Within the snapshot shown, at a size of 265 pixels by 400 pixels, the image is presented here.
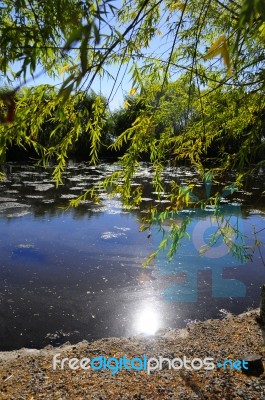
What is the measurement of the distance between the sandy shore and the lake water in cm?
32

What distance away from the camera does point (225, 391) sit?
2.04 meters

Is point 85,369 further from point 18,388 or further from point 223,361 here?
point 223,361

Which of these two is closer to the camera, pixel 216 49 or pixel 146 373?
pixel 216 49

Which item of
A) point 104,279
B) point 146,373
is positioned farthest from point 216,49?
point 104,279

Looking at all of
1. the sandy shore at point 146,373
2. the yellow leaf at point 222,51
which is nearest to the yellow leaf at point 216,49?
the yellow leaf at point 222,51

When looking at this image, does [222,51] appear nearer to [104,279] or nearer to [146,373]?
[146,373]

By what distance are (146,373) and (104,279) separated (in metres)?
1.78

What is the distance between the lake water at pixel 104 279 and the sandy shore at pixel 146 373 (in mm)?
317

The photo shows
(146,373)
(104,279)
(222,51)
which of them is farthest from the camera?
(104,279)

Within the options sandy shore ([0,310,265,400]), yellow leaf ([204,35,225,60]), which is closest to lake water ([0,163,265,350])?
sandy shore ([0,310,265,400])

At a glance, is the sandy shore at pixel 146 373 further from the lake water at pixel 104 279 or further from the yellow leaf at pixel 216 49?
the yellow leaf at pixel 216 49

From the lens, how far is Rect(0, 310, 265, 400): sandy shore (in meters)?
2.04

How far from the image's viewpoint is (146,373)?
227 cm

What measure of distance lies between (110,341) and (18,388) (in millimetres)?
855
